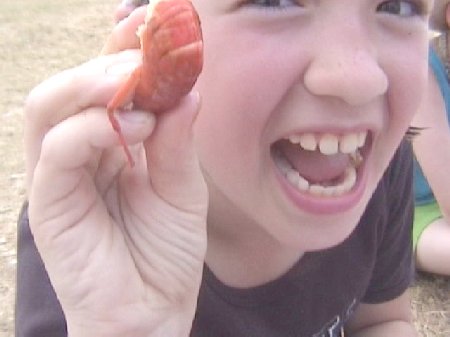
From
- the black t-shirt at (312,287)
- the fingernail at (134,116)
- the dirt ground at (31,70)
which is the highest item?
the fingernail at (134,116)

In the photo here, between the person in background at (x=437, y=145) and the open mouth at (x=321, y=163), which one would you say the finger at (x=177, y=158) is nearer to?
the open mouth at (x=321, y=163)

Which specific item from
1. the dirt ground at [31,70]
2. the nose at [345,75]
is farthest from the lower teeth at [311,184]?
the dirt ground at [31,70]

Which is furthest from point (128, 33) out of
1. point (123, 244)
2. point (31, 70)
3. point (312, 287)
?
point (31, 70)

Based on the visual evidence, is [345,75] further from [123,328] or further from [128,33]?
[123,328]

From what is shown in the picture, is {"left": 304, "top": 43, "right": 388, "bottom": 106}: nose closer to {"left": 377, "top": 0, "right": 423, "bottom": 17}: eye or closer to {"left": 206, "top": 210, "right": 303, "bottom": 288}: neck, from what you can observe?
{"left": 377, "top": 0, "right": 423, "bottom": 17}: eye

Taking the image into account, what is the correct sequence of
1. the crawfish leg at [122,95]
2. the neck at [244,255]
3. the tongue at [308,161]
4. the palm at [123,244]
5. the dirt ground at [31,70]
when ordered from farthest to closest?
the dirt ground at [31,70] → the neck at [244,255] → the tongue at [308,161] → the palm at [123,244] → the crawfish leg at [122,95]
